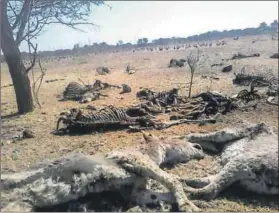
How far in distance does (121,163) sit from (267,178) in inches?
68.8

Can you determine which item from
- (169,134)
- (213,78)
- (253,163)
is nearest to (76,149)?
(169,134)

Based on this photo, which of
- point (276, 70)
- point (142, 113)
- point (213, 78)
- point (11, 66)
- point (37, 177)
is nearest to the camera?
point (37, 177)

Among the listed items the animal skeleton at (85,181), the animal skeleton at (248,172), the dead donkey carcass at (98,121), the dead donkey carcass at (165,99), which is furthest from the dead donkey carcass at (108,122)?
the animal skeleton at (85,181)

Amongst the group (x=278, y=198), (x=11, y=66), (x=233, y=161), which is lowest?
(x=278, y=198)

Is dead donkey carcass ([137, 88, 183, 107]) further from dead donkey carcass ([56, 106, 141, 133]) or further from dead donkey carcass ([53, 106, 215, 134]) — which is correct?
dead donkey carcass ([56, 106, 141, 133])

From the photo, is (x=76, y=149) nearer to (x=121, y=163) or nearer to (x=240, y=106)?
(x=121, y=163)

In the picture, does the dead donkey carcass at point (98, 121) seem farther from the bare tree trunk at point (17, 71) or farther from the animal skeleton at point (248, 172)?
the animal skeleton at point (248, 172)

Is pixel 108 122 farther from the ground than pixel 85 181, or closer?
closer

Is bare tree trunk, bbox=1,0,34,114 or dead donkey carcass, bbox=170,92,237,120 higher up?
bare tree trunk, bbox=1,0,34,114

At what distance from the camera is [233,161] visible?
17.1 feet

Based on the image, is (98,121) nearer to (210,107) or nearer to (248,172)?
(210,107)

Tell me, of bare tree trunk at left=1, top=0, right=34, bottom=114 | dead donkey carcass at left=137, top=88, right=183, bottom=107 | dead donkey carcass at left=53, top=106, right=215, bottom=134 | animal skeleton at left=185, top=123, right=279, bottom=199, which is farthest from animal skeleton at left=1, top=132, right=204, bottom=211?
bare tree trunk at left=1, top=0, right=34, bottom=114

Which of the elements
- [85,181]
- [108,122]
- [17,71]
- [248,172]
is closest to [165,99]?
[108,122]

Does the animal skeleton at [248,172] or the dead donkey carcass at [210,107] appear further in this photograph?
the dead donkey carcass at [210,107]
